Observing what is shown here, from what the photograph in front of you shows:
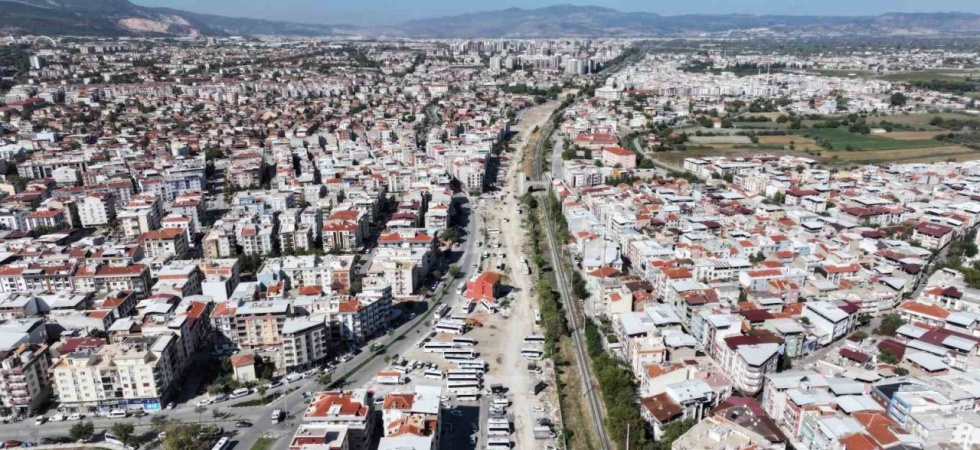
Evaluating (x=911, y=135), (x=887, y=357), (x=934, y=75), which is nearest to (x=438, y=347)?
(x=887, y=357)

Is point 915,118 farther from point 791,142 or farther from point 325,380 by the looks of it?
point 325,380

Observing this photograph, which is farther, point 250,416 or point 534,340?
point 534,340

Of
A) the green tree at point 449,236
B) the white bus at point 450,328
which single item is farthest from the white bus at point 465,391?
the green tree at point 449,236

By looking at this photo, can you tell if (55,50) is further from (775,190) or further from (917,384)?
(917,384)

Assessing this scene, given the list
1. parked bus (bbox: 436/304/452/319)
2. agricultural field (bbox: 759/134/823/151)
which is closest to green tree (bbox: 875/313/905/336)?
parked bus (bbox: 436/304/452/319)

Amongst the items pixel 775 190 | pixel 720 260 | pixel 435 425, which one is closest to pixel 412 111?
pixel 775 190

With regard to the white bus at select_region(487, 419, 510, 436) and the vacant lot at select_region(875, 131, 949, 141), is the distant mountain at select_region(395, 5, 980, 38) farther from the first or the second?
the white bus at select_region(487, 419, 510, 436)
